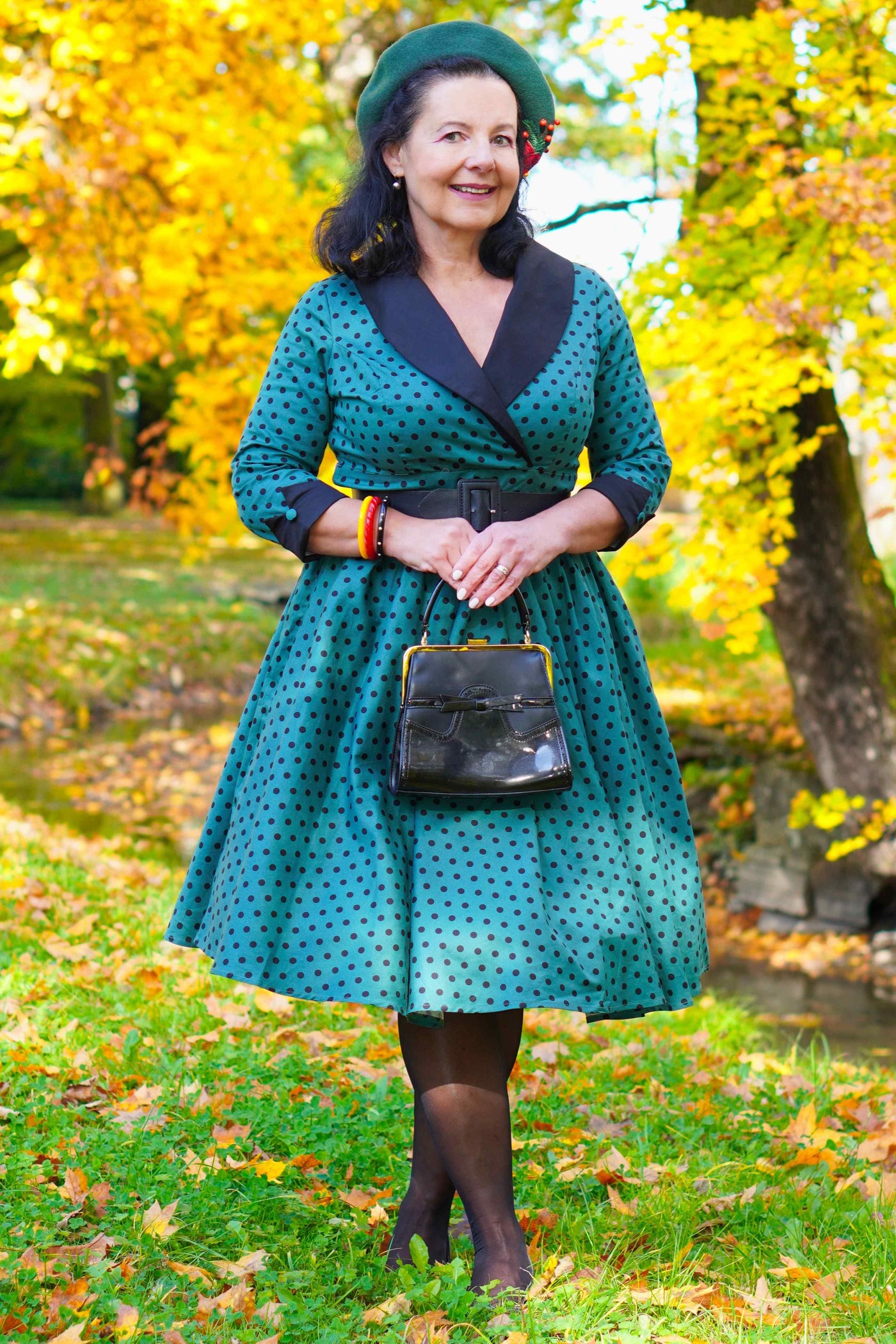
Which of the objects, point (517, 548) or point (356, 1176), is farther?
point (356, 1176)

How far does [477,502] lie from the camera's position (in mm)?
2240

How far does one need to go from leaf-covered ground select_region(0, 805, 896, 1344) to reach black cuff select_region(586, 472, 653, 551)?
1.26m

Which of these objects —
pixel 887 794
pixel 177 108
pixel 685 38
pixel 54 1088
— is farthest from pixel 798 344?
pixel 54 1088

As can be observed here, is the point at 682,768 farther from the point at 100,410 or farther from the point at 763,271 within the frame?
the point at 100,410

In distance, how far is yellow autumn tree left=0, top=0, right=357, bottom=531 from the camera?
19.2ft

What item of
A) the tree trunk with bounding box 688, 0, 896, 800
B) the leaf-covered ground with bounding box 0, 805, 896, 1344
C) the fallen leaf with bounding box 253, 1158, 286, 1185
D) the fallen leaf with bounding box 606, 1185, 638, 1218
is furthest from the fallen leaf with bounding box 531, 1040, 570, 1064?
the tree trunk with bounding box 688, 0, 896, 800

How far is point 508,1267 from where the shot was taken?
7.07 ft

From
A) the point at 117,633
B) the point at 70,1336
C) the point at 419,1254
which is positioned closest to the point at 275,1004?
the point at 419,1254

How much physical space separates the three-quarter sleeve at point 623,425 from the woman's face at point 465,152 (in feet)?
0.99

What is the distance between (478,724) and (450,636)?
0.18 m

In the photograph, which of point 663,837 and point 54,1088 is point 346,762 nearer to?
point 663,837

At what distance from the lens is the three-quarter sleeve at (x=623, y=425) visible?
2432 millimetres

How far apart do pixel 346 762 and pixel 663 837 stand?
23.4 inches

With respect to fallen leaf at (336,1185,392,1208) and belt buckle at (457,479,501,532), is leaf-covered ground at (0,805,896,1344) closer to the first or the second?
fallen leaf at (336,1185,392,1208)
